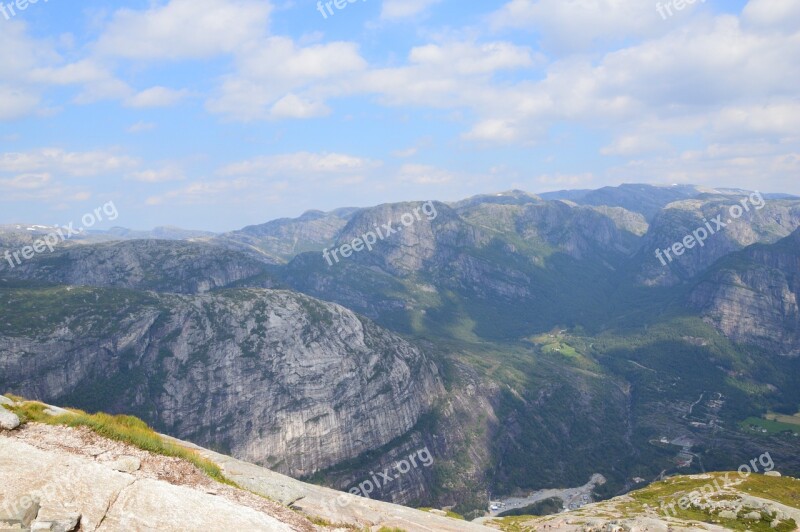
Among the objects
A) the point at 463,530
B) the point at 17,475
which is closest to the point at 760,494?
the point at 463,530

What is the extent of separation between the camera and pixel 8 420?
2933cm

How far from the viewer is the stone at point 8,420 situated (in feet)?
95.0

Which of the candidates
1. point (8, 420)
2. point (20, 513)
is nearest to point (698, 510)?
point (20, 513)

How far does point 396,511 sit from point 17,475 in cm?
2753

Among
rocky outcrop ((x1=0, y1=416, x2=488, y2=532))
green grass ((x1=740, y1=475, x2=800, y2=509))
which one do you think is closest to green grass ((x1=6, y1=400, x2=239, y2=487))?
rocky outcrop ((x1=0, y1=416, x2=488, y2=532))

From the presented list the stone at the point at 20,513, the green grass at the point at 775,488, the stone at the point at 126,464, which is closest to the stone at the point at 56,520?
the stone at the point at 20,513

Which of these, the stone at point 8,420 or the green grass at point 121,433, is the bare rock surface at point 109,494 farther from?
the green grass at point 121,433

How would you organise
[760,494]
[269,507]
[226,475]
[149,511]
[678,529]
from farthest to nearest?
[760,494] → [678,529] → [226,475] → [269,507] → [149,511]

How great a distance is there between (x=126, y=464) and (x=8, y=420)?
953 cm

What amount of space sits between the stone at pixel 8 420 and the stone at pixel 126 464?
8132 millimetres

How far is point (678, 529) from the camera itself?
76.1 metres

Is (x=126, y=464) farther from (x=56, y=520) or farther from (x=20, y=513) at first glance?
(x=20, y=513)

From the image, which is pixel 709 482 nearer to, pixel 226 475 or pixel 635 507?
pixel 635 507

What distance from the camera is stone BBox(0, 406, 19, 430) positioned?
2897cm
